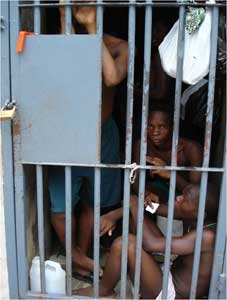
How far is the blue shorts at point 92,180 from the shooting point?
87.4 inches

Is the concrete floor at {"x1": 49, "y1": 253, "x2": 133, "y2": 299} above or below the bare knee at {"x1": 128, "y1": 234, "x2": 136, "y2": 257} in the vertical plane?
below

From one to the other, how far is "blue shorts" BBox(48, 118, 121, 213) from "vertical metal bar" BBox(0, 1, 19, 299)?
1.17 ft

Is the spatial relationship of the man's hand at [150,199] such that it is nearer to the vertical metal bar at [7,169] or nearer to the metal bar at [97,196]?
the metal bar at [97,196]

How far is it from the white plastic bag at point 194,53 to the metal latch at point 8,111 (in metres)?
0.75

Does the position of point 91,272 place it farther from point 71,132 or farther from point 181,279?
point 71,132

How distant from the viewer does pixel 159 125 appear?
7.41 ft

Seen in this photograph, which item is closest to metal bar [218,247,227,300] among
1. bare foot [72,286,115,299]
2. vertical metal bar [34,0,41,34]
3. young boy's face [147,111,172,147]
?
bare foot [72,286,115,299]

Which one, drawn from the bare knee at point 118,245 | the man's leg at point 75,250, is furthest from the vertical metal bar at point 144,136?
the man's leg at point 75,250

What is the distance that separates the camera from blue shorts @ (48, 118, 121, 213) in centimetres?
222

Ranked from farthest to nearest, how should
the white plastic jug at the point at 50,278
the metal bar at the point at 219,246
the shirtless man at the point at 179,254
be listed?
the white plastic jug at the point at 50,278 → the shirtless man at the point at 179,254 → the metal bar at the point at 219,246

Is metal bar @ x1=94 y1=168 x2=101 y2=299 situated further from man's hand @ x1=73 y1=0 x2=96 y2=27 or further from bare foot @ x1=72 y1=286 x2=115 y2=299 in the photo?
man's hand @ x1=73 y1=0 x2=96 y2=27

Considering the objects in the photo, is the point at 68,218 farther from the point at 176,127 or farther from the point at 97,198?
the point at 176,127

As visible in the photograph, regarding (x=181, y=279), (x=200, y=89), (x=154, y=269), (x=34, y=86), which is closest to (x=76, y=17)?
(x=34, y=86)

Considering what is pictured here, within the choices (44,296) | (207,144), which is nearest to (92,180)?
(44,296)
